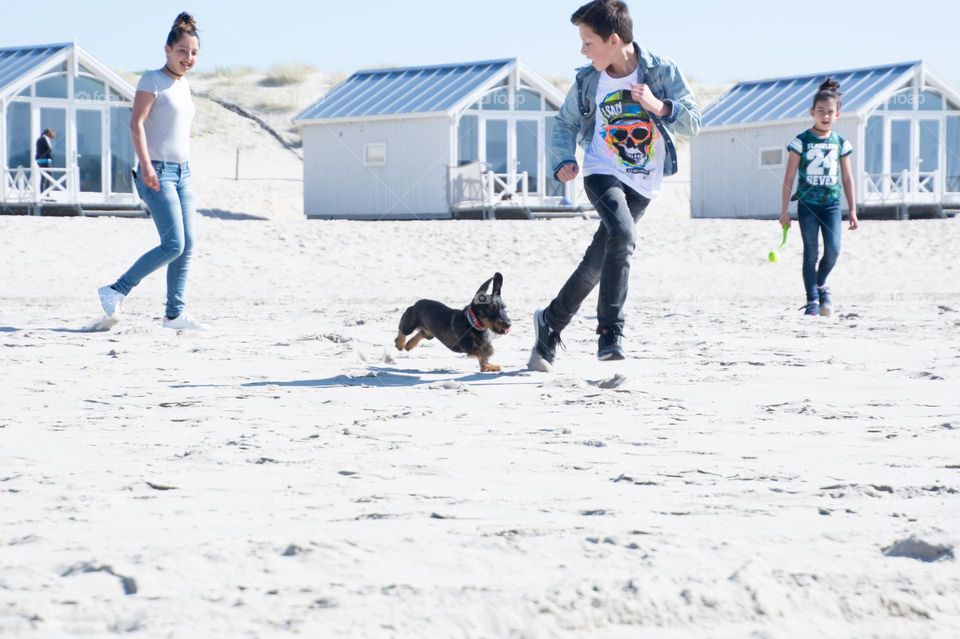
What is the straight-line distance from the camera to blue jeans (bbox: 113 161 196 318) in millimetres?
8469

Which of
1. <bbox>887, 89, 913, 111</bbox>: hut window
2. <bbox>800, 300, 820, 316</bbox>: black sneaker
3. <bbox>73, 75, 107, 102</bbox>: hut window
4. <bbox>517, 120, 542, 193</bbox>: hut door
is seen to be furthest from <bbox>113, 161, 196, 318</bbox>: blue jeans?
<bbox>887, 89, 913, 111</bbox>: hut window

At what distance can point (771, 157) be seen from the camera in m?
28.8

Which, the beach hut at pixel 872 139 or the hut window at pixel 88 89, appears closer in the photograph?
the hut window at pixel 88 89

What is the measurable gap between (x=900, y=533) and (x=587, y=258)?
354 cm

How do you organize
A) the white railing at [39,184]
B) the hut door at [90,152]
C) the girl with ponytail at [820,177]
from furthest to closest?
1. the hut door at [90,152]
2. the white railing at [39,184]
3. the girl with ponytail at [820,177]

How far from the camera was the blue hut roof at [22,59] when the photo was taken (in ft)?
81.2

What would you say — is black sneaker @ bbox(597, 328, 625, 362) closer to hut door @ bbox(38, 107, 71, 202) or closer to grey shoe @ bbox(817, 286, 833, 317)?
grey shoe @ bbox(817, 286, 833, 317)

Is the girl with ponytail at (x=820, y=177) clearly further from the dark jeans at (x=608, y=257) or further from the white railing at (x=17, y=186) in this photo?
the white railing at (x=17, y=186)

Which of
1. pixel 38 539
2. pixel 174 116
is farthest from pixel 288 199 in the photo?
pixel 38 539

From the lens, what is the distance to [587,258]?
21.7 feet

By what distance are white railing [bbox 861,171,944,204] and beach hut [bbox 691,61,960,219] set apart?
2 cm

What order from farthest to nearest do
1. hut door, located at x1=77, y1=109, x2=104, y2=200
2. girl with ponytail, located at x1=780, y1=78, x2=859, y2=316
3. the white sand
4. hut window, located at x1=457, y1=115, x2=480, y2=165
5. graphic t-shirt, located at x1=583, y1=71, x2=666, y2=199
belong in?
Answer: 1. hut window, located at x1=457, y1=115, x2=480, y2=165
2. hut door, located at x1=77, y1=109, x2=104, y2=200
3. girl with ponytail, located at x1=780, y1=78, x2=859, y2=316
4. graphic t-shirt, located at x1=583, y1=71, x2=666, y2=199
5. the white sand

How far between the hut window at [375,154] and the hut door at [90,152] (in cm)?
517

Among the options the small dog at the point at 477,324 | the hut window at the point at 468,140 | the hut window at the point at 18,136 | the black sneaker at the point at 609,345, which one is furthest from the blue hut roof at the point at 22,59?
the black sneaker at the point at 609,345
